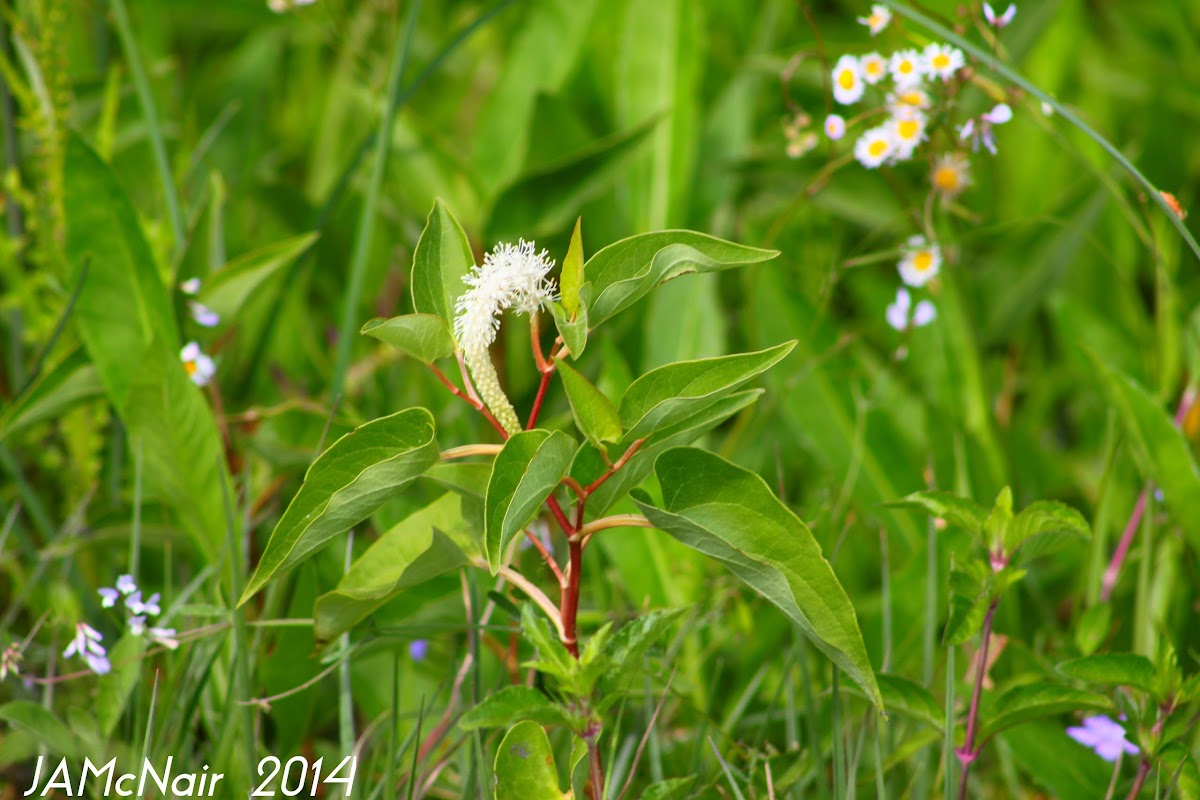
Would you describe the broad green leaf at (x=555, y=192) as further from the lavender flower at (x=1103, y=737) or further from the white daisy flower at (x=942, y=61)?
the lavender flower at (x=1103, y=737)

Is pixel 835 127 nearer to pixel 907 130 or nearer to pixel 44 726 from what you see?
pixel 907 130

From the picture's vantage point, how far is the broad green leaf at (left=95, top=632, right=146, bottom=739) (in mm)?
951

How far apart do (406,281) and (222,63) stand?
3.79 feet

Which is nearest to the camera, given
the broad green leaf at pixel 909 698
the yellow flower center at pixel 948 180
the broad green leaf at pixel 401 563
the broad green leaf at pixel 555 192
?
the broad green leaf at pixel 401 563

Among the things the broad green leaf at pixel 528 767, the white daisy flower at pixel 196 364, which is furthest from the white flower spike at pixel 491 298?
the white daisy flower at pixel 196 364

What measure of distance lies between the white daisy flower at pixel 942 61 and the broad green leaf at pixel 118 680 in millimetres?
849

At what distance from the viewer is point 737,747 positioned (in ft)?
3.14

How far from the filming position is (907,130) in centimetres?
114

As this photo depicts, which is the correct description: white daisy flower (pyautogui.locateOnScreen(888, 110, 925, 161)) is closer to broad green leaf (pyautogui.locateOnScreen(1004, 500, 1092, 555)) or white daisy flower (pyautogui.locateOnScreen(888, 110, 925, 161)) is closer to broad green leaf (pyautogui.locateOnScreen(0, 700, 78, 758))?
broad green leaf (pyautogui.locateOnScreen(1004, 500, 1092, 555))

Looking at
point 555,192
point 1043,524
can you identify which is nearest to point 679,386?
point 1043,524

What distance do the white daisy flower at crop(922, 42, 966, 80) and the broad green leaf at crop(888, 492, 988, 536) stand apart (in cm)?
44

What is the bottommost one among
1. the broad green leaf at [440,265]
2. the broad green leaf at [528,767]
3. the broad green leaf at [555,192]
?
the broad green leaf at [528,767]

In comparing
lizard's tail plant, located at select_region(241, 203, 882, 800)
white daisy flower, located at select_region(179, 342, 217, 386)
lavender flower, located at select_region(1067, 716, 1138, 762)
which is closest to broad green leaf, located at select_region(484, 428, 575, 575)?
lizard's tail plant, located at select_region(241, 203, 882, 800)

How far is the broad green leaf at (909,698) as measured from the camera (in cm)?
88
